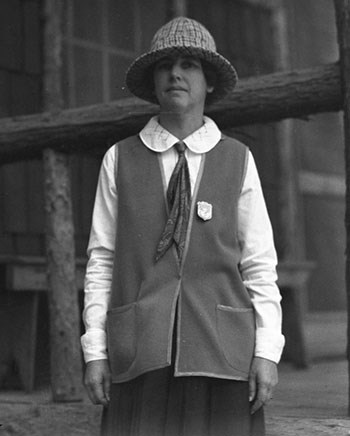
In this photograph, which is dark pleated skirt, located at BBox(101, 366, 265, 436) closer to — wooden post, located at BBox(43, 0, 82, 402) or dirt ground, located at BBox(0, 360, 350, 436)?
dirt ground, located at BBox(0, 360, 350, 436)

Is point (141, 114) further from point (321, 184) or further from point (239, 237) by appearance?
point (321, 184)

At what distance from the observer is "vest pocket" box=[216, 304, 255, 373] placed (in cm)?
289

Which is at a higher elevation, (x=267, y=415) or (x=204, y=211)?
(x=204, y=211)

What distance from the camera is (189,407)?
2.91 m

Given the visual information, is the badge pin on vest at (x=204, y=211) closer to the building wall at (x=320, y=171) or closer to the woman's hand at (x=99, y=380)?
the woman's hand at (x=99, y=380)

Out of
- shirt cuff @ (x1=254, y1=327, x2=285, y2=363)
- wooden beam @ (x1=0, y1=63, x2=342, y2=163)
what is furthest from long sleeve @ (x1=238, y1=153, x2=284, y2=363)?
wooden beam @ (x1=0, y1=63, x2=342, y2=163)

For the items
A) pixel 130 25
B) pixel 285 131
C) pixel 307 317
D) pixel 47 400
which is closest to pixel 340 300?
pixel 307 317

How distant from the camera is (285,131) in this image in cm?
793

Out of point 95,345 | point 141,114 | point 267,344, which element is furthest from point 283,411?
point 95,345

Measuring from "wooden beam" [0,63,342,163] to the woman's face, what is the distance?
122 centimetres

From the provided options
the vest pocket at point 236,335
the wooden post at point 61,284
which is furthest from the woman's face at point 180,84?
the wooden post at point 61,284

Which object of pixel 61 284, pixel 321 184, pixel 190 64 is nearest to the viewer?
pixel 190 64

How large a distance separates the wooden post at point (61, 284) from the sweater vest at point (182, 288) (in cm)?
191

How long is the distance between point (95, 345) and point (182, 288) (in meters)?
0.33
